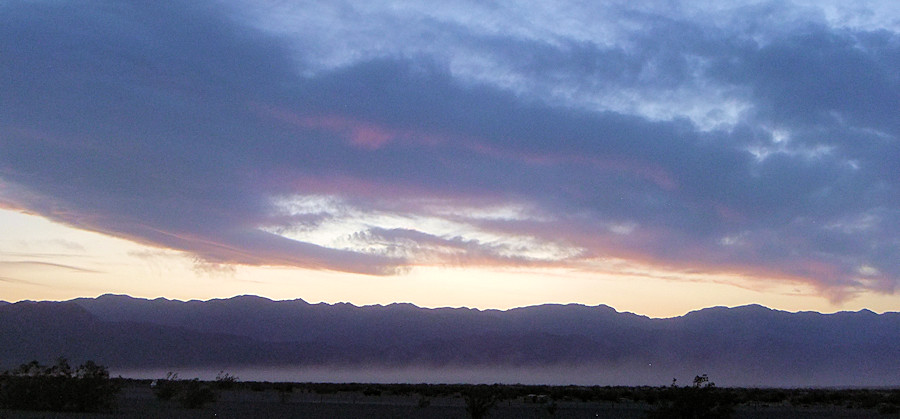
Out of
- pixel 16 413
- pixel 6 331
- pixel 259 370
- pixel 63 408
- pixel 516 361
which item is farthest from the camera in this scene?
pixel 516 361

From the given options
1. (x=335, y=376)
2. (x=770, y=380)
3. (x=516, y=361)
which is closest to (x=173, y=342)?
(x=335, y=376)

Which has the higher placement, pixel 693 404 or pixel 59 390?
pixel 693 404

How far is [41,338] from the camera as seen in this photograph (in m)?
162

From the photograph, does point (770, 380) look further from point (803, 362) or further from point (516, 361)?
point (516, 361)

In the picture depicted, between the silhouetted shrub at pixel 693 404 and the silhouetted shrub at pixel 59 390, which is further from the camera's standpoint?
the silhouetted shrub at pixel 59 390

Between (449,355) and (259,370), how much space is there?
1698 inches

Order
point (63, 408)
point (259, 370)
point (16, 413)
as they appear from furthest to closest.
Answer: point (259, 370) → point (63, 408) → point (16, 413)

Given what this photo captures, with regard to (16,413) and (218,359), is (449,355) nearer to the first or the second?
(218,359)

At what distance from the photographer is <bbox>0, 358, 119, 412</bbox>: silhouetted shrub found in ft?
116

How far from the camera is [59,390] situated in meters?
35.7

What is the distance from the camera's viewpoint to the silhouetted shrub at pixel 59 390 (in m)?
35.5

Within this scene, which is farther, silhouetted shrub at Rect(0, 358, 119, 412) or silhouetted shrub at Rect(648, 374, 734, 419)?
silhouetted shrub at Rect(0, 358, 119, 412)

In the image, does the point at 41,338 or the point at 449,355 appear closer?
the point at 41,338

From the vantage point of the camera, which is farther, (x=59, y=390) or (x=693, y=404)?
(x=59, y=390)
